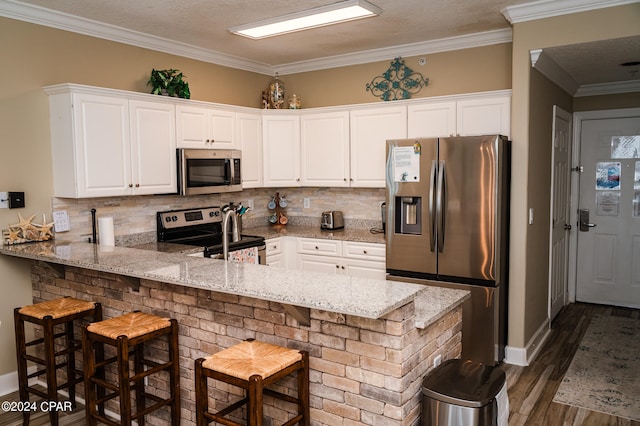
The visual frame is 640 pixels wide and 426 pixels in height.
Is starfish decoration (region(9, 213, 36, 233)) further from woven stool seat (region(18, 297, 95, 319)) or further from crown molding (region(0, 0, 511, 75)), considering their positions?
crown molding (region(0, 0, 511, 75))

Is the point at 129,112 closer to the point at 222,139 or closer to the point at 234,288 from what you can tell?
the point at 222,139

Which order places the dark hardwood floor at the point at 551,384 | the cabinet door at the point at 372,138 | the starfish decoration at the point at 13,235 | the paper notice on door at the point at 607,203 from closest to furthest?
the dark hardwood floor at the point at 551,384
the starfish decoration at the point at 13,235
the cabinet door at the point at 372,138
the paper notice on door at the point at 607,203

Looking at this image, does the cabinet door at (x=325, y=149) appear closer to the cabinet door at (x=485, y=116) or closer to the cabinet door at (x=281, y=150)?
the cabinet door at (x=281, y=150)

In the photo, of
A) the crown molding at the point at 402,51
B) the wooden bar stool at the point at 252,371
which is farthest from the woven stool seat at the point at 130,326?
the crown molding at the point at 402,51

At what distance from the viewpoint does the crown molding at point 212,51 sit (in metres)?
3.61

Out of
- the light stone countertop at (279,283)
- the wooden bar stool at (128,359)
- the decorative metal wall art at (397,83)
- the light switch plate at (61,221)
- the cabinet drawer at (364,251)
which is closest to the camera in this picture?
the light stone countertop at (279,283)

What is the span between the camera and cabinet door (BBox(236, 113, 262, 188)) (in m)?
4.93

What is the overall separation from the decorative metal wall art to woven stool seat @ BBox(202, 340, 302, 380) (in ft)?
11.0

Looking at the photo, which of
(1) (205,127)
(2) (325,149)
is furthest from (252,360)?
(2) (325,149)

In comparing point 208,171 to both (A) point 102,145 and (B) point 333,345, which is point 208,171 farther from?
(B) point 333,345

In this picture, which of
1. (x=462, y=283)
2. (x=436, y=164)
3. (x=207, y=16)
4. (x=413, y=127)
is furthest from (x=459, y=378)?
(x=207, y=16)

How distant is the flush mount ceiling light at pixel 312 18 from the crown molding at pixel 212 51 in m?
1.05

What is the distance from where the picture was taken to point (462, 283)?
384 centimetres

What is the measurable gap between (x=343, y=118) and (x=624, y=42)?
238 cm
